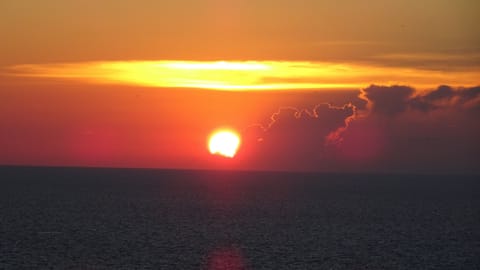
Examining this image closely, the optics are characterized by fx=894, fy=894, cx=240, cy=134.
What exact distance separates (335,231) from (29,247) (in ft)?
161

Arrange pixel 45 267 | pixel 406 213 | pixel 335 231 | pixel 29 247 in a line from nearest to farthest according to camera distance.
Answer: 1. pixel 45 267
2. pixel 29 247
3. pixel 335 231
4. pixel 406 213

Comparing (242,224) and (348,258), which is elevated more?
(242,224)

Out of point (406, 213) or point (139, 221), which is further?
point (406, 213)

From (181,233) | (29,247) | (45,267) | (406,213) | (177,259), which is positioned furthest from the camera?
(406,213)

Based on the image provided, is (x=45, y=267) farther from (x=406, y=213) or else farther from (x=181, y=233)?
(x=406, y=213)

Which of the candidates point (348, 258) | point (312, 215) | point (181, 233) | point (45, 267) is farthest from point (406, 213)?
point (45, 267)

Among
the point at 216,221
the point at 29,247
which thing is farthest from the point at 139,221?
the point at 29,247

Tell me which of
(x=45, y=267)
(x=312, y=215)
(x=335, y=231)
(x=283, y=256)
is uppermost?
(x=312, y=215)

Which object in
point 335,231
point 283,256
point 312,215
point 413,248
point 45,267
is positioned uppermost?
point 312,215

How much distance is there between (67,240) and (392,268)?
43.7 metres

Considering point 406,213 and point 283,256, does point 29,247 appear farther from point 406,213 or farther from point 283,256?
point 406,213

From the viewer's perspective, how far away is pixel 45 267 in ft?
279

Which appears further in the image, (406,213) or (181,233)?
(406,213)

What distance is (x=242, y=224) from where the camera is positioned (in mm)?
144000
